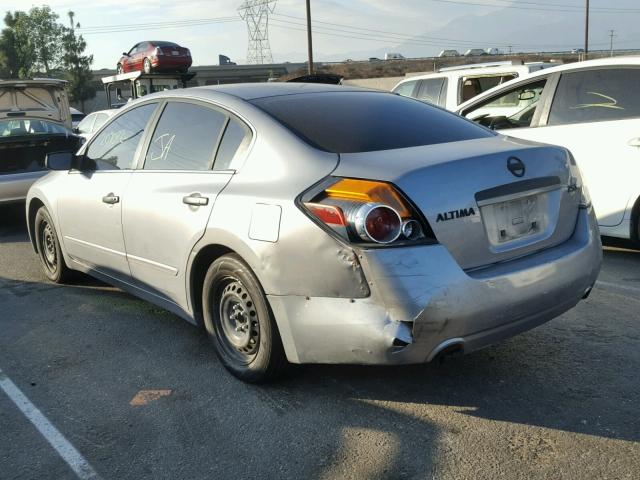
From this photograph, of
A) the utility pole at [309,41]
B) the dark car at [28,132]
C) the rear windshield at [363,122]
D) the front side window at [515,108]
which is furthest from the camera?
the utility pole at [309,41]

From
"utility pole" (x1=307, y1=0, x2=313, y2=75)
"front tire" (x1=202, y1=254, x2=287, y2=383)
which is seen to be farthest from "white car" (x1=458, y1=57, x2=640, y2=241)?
"utility pole" (x1=307, y1=0, x2=313, y2=75)

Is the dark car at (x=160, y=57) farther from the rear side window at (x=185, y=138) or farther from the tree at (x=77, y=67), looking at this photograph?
the tree at (x=77, y=67)

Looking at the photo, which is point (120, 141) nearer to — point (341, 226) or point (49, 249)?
point (49, 249)

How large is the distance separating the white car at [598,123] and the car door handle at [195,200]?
389 cm

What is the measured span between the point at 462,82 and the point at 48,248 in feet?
22.2

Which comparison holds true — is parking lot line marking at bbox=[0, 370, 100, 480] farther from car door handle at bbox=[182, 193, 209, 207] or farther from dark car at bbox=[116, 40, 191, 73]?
dark car at bbox=[116, 40, 191, 73]

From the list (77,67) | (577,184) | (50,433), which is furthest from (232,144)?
(77,67)

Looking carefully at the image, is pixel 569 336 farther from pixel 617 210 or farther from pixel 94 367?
pixel 94 367

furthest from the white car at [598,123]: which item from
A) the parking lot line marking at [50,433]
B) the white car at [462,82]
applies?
the parking lot line marking at [50,433]

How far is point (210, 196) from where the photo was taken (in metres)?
3.63

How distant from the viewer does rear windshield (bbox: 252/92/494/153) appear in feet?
11.5

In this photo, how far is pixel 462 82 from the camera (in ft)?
33.4

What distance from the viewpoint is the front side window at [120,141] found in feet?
14.9

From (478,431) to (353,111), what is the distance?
6.35ft
